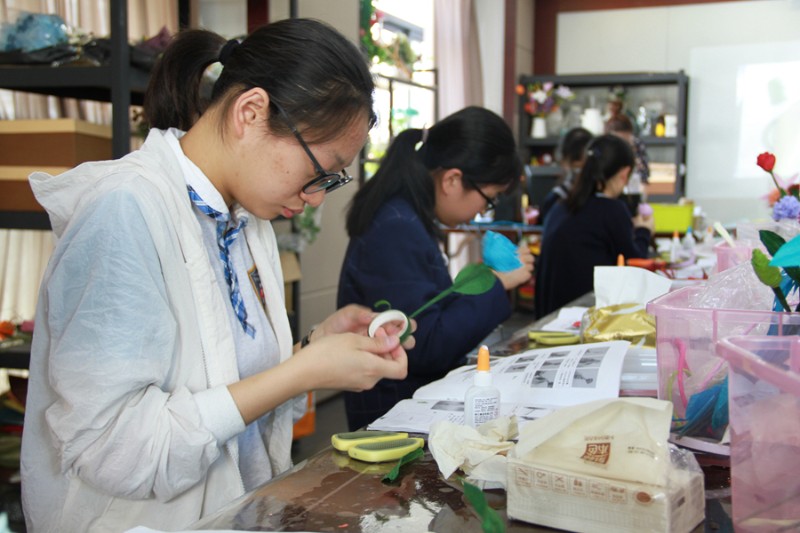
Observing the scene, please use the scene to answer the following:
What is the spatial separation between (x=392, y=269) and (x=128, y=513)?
915 millimetres

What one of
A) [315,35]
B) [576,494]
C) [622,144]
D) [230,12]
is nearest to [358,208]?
[315,35]

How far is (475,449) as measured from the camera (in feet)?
3.09

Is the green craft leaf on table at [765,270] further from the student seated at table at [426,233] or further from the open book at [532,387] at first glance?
the student seated at table at [426,233]

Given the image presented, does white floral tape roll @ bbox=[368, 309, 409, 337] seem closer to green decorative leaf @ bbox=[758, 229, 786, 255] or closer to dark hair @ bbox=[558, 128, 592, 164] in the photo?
green decorative leaf @ bbox=[758, 229, 786, 255]

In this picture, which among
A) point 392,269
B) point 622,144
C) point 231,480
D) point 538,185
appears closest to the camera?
point 231,480

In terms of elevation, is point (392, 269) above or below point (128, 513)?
above

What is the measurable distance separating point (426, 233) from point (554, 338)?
413 millimetres

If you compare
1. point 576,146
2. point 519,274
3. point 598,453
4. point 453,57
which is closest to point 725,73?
point 453,57

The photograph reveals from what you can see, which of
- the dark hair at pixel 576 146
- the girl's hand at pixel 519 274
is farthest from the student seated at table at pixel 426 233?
the dark hair at pixel 576 146

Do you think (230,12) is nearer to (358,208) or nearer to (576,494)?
(358,208)

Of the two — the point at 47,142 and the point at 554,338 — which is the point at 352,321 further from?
the point at 47,142

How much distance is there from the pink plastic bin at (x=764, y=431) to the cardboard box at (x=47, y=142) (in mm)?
2049

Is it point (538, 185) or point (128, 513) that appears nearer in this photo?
point (128, 513)

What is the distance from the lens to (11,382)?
2.59 meters
